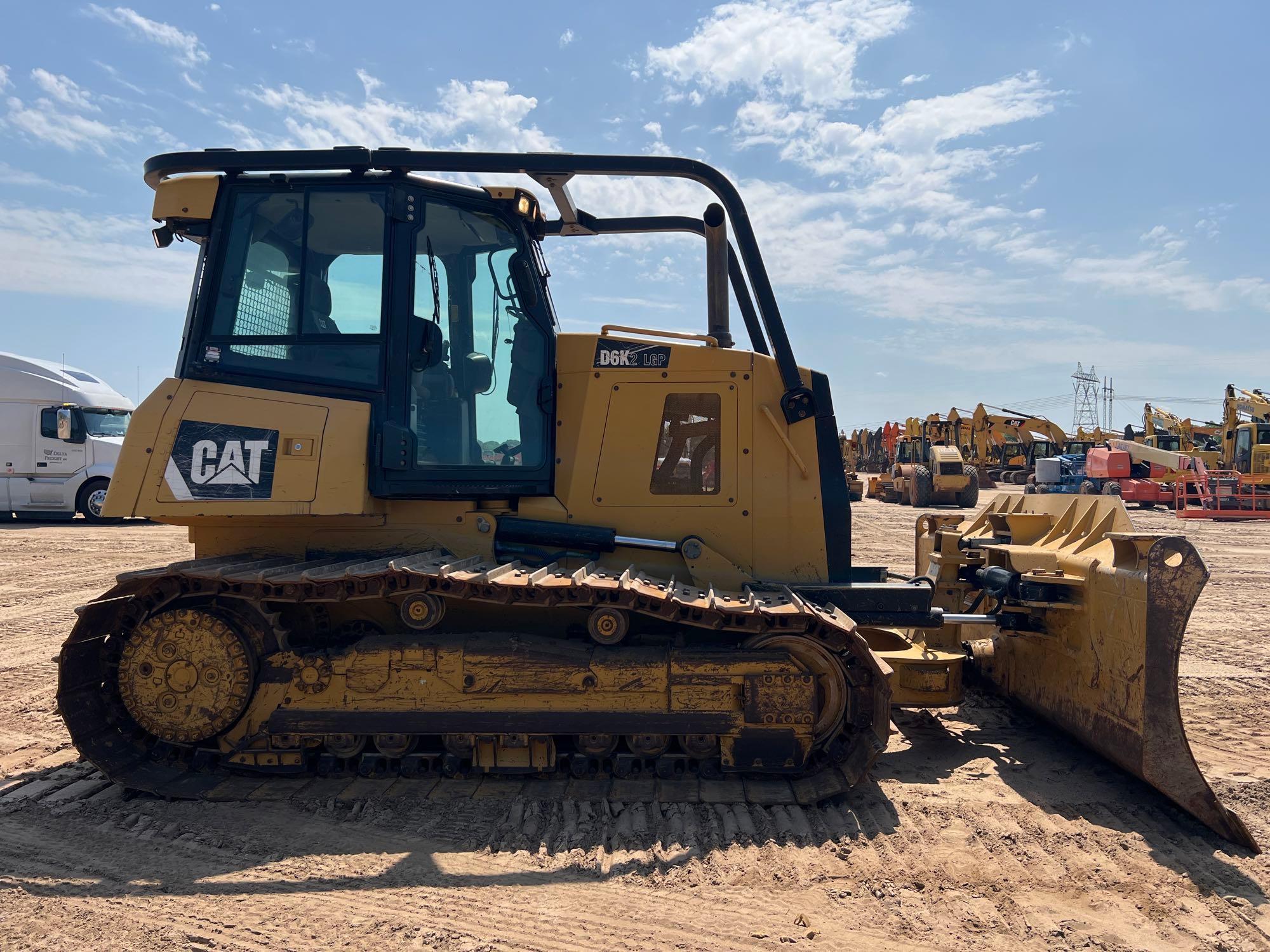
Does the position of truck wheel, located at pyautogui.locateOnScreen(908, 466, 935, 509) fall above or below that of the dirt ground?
above

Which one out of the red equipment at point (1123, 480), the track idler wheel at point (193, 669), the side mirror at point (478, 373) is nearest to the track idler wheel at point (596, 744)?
the track idler wheel at point (193, 669)

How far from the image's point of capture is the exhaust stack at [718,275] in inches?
198

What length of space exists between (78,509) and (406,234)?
18.0m

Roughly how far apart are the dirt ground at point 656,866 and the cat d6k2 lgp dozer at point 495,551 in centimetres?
29

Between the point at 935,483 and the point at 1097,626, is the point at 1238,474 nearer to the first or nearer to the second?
the point at 935,483

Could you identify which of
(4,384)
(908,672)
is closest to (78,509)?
(4,384)

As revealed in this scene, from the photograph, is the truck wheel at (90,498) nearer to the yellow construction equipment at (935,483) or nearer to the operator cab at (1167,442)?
the yellow construction equipment at (935,483)

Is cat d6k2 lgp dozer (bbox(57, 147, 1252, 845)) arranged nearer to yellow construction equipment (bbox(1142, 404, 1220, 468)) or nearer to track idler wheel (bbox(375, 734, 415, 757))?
track idler wheel (bbox(375, 734, 415, 757))

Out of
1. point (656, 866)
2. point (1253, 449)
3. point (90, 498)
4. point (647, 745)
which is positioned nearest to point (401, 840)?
point (656, 866)

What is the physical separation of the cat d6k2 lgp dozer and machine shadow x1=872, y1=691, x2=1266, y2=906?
0.55 feet

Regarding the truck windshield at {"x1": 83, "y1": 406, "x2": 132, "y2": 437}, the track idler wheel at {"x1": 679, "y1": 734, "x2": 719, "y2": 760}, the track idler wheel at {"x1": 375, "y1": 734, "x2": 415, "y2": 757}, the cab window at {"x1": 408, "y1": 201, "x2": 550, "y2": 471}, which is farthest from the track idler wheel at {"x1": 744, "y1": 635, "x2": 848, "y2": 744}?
the truck windshield at {"x1": 83, "y1": 406, "x2": 132, "y2": 437}

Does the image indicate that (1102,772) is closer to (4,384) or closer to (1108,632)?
(1108,632)

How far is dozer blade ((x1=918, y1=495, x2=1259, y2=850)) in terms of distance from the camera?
3.94 metres

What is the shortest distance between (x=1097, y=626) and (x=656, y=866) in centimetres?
271
